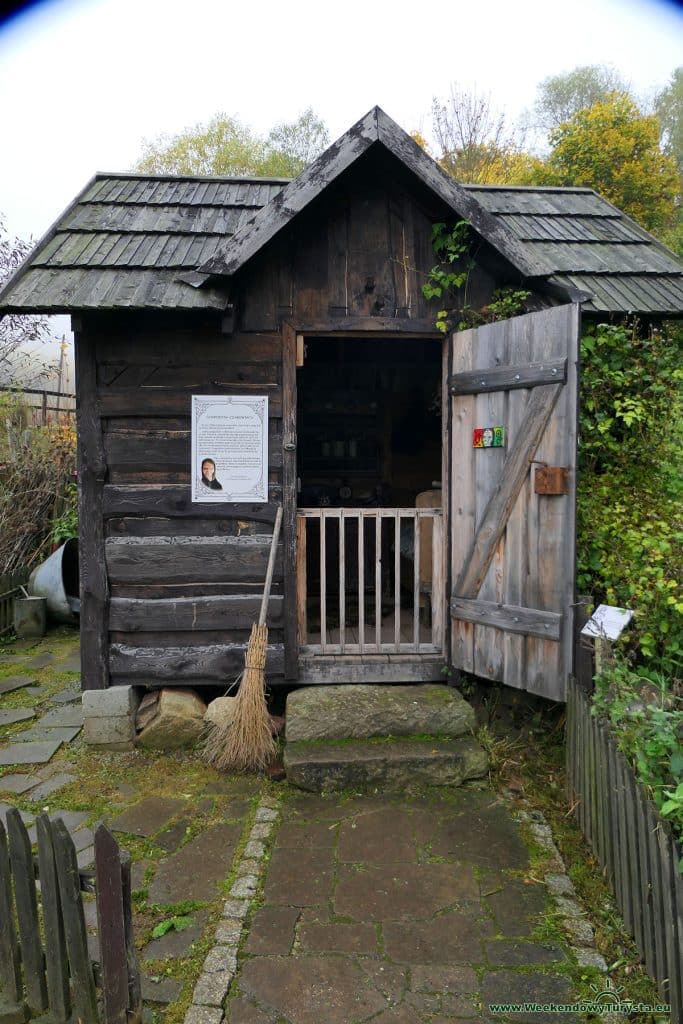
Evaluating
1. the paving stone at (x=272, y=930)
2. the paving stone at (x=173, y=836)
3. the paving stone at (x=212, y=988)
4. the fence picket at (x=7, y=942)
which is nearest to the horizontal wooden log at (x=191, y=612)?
the paving stone at (x=173, y=836)

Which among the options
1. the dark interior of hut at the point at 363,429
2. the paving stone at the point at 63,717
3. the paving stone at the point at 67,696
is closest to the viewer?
the paving stone at the point at 63,717

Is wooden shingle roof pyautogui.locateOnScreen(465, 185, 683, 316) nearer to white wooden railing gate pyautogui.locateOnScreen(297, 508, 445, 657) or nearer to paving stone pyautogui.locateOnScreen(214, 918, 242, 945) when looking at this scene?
white wooden railing gate pyautogui.locateOnScreen(297, 508, 445, 657)

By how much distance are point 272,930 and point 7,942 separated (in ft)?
3.82

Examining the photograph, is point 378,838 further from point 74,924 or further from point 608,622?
point 74,924

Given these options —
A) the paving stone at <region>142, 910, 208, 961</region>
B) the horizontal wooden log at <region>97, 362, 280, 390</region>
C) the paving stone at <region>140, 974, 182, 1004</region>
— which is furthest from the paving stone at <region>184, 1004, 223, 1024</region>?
the horizontal wooden log at <region>97, 362, 280, 390</region>

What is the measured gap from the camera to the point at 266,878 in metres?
3.72

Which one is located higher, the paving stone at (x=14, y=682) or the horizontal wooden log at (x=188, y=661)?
the horizontal wooden log at (x=188, y=661)

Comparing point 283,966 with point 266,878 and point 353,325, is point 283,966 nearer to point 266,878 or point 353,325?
point 266,878

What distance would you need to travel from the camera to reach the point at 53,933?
8.36ft

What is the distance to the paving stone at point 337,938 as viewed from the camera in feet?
10.3

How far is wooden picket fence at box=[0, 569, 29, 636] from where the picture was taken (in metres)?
8.62

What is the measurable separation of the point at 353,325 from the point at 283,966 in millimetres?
4033

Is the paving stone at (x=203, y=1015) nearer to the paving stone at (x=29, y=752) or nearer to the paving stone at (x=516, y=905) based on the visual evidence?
the paving stone at (x=516, y=905)

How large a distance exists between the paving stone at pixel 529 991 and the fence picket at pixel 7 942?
5.94 ft
